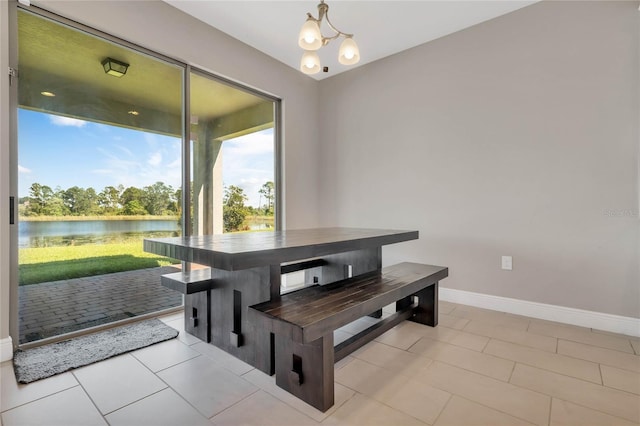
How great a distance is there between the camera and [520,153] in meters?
2.67

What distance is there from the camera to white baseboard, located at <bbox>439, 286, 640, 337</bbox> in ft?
7.41

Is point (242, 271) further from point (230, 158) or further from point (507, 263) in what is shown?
point (507, 263)

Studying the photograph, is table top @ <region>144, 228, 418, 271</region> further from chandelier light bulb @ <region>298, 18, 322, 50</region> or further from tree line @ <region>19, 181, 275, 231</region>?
chandelier light bulb @ <region>298, 18, 322, 50</region>

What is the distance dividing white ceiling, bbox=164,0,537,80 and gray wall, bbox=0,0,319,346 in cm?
16

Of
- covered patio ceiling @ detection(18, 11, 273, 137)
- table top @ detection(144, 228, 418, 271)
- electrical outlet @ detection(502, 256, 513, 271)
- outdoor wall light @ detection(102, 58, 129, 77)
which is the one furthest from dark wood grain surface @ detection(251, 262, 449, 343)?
outdoor wall light @ detection(102, 58, 129, 77)

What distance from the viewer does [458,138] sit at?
301 centimetres

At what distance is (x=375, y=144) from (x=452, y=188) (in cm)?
105

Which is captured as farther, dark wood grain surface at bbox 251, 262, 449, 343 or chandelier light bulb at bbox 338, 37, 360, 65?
chandelier light bulb at bbox 338, 37, 360, 65

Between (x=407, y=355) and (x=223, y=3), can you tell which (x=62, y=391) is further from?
(x=223, y=3)

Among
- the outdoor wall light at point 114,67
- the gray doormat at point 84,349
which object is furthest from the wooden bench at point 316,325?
the outdoor wall light at point 114,67

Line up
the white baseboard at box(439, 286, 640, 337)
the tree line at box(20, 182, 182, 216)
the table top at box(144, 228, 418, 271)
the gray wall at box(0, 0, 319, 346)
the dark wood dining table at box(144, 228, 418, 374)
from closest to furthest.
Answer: the table top at box(144, 228, 418, 271), the dark wood dining table at box(144, 228, 418, 374), the gray wall at box(0, 0, 319, 346), the tree line at box(20, 182, 182, 216), the white baseboard at box(439, 286, 640, 337)

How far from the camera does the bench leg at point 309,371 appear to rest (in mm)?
1412

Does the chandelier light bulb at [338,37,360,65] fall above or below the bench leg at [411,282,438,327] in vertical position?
above

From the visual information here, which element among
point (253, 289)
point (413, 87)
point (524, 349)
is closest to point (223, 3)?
point (413, 87)
